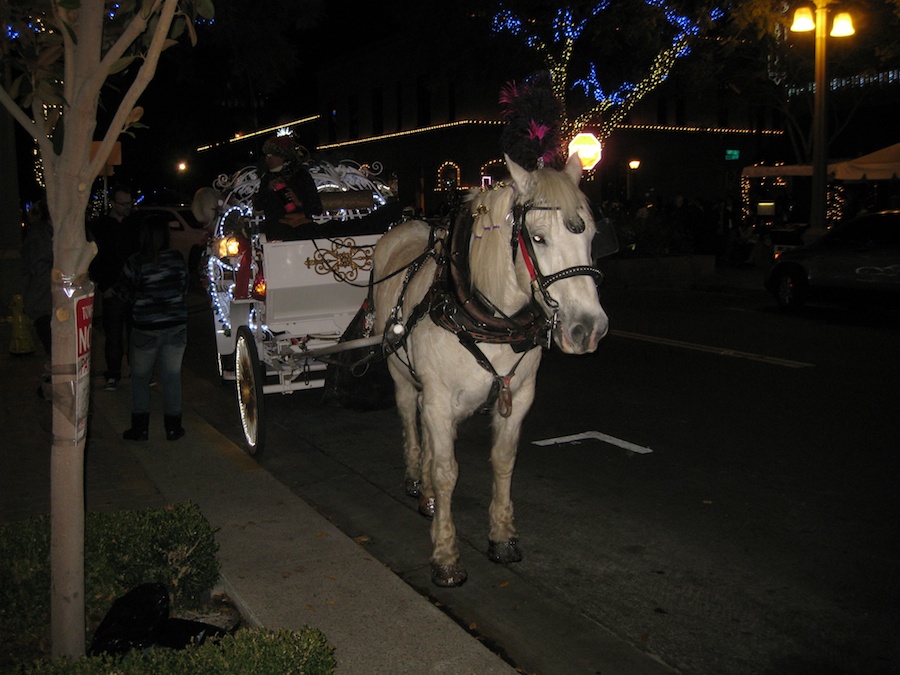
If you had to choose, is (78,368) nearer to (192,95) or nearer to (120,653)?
(120,653)

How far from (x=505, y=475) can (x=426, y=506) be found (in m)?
0.90

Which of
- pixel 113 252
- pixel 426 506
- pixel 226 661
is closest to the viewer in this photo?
pixel 226 661

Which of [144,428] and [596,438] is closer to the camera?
[144,428]

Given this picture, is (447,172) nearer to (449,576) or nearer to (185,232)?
(185,232)

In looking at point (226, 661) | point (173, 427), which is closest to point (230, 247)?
point (173, 427)

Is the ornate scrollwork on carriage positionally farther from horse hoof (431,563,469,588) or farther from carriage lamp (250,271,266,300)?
horse hoof (431,563,469,588)

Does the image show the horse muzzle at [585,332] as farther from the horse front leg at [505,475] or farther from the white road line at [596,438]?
the white road line at [596,438]

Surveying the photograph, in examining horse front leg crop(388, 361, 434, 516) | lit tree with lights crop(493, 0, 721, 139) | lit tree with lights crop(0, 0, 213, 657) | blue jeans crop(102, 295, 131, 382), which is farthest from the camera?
lit tree with lights crop(493, 0, 721, 139)

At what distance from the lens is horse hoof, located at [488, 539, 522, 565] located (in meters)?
5.11

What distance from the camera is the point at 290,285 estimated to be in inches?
298

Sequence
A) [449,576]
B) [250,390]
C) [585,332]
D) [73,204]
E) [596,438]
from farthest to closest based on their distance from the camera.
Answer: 1. [596,438]
2. [250,390]
3. [449,576]
4. [585,332]
5. [73,204]

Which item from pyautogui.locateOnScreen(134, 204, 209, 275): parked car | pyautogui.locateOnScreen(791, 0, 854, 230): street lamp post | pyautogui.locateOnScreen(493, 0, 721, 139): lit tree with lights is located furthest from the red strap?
pyautogui.locateOnScreen(134, 204, 209, 275): parked car

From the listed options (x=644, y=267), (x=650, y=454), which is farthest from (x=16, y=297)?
(x=644, y=267)

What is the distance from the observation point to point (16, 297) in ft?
38.1
